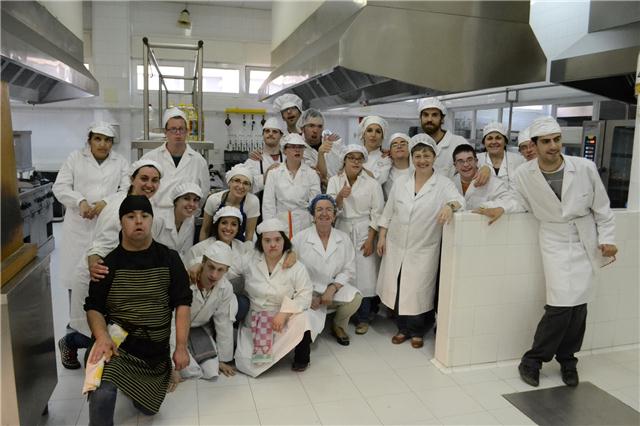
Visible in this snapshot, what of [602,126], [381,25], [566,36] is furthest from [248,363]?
[566,36]

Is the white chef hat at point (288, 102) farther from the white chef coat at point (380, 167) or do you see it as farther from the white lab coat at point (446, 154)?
the white lab coat at point (446, 154)

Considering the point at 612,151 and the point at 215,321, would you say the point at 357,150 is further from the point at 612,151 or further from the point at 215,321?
the point at 612,151

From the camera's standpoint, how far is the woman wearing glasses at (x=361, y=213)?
10.1 ft

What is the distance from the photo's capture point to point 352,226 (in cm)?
312

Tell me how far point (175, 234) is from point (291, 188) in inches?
33.0

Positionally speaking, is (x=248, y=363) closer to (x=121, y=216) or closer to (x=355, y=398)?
(x=355, y=398)

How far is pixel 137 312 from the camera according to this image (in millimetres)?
1979

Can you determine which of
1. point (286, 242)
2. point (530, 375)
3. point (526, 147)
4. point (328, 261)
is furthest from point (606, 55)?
point (286, 242)

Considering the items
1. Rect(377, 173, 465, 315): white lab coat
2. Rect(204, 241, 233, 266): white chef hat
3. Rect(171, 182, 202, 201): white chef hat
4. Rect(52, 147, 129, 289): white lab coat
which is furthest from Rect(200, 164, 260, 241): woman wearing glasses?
Rect(377, 173, 465, 315): white lab coat

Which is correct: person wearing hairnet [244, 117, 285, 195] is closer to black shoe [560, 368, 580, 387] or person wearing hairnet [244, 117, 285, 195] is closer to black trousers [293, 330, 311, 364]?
black trousers [293, 330, 311, 364]

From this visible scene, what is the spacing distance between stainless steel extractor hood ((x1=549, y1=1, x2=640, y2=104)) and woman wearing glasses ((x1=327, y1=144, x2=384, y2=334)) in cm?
198

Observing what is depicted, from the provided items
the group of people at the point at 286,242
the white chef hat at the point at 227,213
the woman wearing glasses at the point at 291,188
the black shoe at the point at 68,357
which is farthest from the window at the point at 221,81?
the black shoe at the point at 68,357

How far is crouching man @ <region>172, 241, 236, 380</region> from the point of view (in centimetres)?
243

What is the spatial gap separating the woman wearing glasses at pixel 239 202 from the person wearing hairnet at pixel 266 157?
0.30 m
